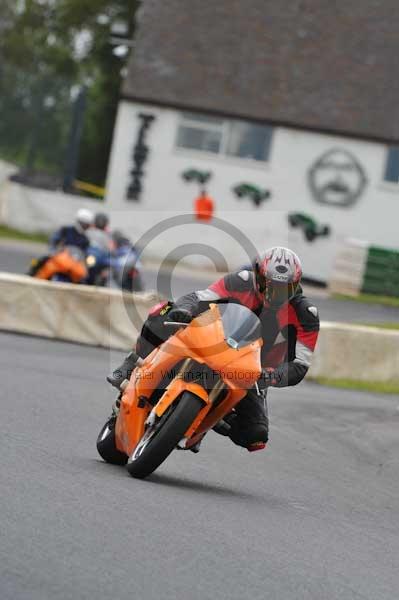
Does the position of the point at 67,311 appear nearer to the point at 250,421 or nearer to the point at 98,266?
the point at 98,266

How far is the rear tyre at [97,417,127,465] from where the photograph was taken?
901 cm

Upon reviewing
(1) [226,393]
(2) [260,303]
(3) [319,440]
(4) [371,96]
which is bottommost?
(3) [319,440]

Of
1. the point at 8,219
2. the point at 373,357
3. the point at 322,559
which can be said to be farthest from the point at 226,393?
the point at 8,219

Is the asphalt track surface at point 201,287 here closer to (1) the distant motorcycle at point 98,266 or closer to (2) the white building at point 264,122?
(2) the white building at point 264,122

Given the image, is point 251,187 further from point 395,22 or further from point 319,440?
point 319,440

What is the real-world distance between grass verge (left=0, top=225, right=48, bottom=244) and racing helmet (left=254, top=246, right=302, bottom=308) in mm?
26569

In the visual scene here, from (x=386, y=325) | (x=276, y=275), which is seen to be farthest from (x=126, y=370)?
(x=386, y=325)

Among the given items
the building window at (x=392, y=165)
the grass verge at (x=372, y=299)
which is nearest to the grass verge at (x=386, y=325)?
the grass verge at (x=372, y=299)

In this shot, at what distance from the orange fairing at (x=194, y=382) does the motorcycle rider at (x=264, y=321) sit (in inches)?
5.7

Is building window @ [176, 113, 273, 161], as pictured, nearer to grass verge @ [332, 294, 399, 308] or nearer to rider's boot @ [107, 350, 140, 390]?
grass verge @ [332, 294, 399, 308]

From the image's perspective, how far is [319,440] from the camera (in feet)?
41.5

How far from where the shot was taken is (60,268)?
19.7 metres

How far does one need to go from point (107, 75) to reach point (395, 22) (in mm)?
19964

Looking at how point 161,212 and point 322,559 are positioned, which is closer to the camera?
point 322,559
